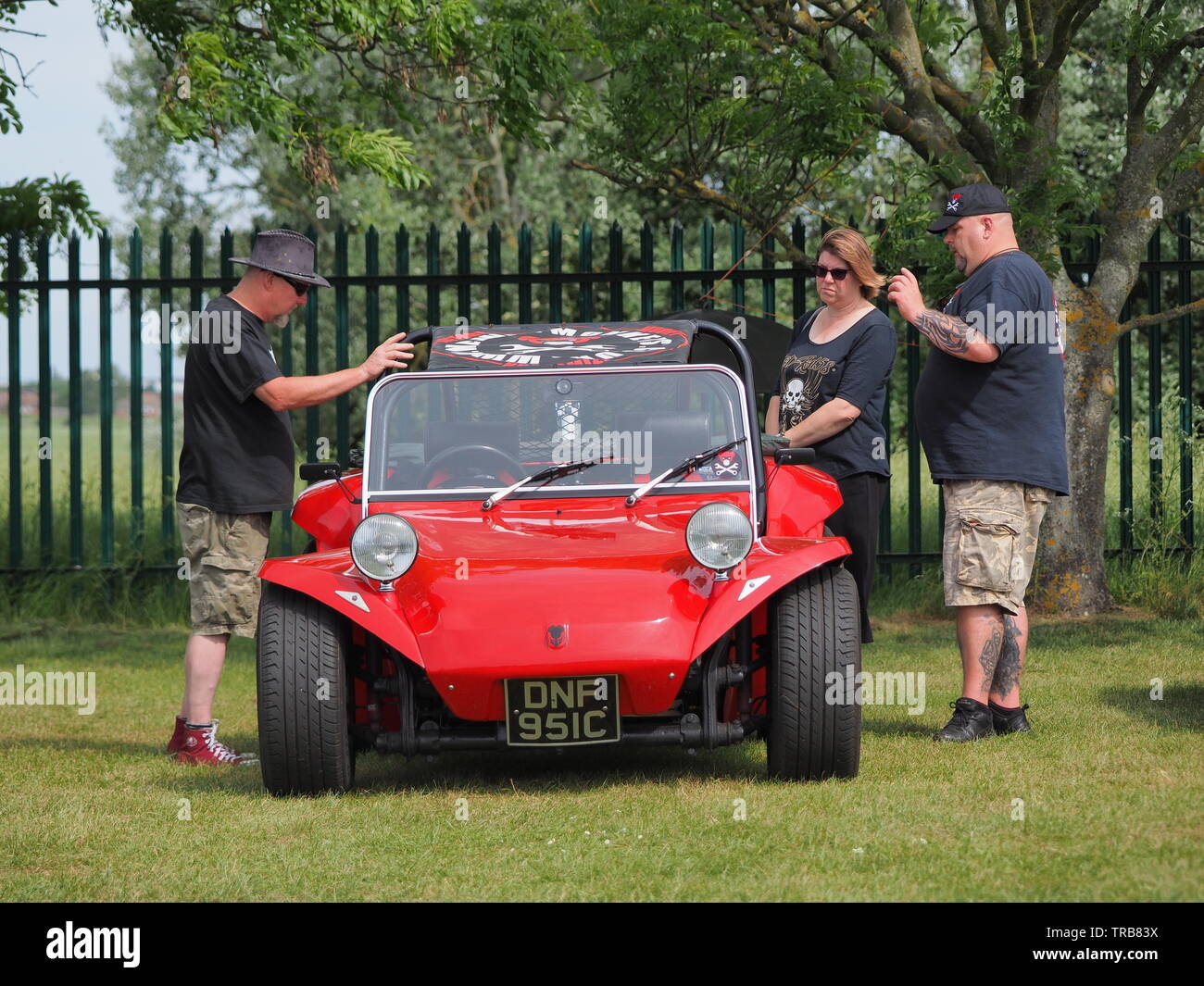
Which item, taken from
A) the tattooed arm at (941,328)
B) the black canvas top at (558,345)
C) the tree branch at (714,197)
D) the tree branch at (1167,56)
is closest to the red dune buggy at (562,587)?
the black canvas top at (558,345)

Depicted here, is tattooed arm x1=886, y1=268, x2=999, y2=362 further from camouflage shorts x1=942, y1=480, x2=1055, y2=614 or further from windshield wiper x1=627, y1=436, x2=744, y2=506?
windshield wiper x1=627, y1=436, x2=744, y2=506

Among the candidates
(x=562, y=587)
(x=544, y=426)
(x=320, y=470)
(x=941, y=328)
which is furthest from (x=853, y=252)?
(x=320, y=470)

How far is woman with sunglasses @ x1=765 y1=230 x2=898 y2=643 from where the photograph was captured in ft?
19.3

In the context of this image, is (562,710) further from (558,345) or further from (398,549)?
(558,345)

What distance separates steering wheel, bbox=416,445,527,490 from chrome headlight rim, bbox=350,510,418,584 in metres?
0.68

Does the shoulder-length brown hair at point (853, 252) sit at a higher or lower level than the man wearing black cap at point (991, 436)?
higher

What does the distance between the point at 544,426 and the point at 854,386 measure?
1.26 metres

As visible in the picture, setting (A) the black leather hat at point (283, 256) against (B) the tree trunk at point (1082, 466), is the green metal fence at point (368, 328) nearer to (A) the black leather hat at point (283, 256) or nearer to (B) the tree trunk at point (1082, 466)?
(B) the tree trunk at point (1082, 466)

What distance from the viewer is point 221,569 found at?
5926 millimetres

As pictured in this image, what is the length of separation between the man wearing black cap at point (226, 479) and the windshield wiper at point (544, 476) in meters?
0.83

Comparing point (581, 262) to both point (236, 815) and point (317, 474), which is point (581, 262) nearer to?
point (317, 474)

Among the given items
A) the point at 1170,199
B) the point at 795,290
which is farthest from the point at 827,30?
the point at 1170,199

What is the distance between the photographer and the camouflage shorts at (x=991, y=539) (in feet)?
18.4

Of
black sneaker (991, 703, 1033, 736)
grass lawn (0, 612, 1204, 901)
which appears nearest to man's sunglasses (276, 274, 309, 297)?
grass lawn (0, 612, 1204, 901)
